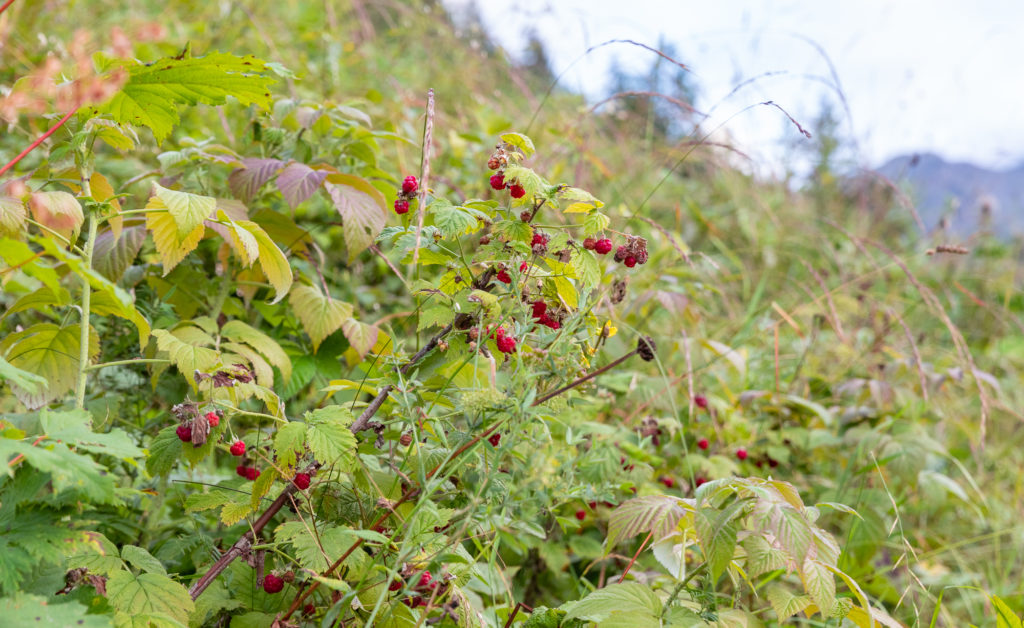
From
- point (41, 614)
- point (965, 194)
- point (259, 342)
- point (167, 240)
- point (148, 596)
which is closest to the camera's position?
point (41, 614)

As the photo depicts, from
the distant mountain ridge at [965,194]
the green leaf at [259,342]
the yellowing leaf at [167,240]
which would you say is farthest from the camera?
the distant mountain ridge at [965,194]

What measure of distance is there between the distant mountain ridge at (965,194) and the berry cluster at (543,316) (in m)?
4.70

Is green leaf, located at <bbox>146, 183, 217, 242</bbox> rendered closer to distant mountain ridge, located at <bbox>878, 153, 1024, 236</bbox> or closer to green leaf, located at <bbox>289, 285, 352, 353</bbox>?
green leaf, located at <bbox>289, 285, 352, 353</bbox>

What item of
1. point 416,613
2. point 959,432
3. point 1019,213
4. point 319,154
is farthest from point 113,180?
point 1019,213

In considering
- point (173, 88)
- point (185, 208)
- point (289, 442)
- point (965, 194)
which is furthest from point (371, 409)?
point (965, 194)

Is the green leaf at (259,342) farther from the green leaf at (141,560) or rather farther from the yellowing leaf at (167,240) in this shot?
the green leaf at (141,560)

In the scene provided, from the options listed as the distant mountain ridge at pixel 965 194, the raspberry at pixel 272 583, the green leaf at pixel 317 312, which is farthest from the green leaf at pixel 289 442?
the distant mountain ridge at pixel 965 194

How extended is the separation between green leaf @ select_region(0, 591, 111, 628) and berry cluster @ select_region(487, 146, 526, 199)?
2.52 ft

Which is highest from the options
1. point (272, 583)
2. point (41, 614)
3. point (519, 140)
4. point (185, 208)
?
point (519, 140)

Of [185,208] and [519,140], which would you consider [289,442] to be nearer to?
[185,208]

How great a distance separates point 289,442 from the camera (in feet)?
3.06

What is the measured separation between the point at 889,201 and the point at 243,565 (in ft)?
19.1

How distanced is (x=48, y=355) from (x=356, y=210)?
2.02 feet

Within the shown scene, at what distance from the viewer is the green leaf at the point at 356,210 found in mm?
1405
